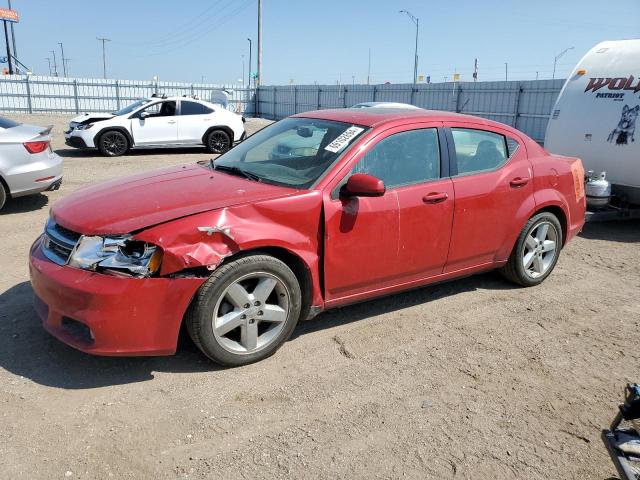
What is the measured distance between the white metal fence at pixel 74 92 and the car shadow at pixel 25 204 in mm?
22138

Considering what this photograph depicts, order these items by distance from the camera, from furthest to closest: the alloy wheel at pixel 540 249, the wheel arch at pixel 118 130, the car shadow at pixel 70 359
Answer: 1. the wheel arch at pixel 118 130
2. the alloy wheel at pixel 540 249
3. the car shadow at pixel 70 359

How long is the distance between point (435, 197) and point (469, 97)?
16205 millimetres

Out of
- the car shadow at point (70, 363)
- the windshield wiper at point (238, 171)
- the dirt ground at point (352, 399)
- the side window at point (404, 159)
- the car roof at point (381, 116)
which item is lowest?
the dirt ground at point (352, 399)

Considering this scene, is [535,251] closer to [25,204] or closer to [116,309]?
[116,309]

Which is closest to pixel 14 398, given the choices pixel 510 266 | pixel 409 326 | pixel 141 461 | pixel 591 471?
pixel 141 461

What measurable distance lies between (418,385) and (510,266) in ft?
6.90

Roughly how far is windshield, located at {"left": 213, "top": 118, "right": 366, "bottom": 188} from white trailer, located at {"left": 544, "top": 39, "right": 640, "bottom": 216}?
184 inches

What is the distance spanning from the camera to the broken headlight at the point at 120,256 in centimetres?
317

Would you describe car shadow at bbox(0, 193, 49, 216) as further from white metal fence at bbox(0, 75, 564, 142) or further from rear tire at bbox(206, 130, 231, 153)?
white metal fence at bbox(0, 75, 564, 142)

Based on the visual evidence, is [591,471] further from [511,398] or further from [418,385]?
[418,385]

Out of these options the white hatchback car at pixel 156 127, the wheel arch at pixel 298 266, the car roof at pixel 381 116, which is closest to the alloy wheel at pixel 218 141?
the white hatchback car at pixel 156 127

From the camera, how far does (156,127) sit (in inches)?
574

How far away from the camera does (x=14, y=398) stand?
3156mm

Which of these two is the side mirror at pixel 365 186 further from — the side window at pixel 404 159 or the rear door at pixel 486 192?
the rear door at pixel 486 192
